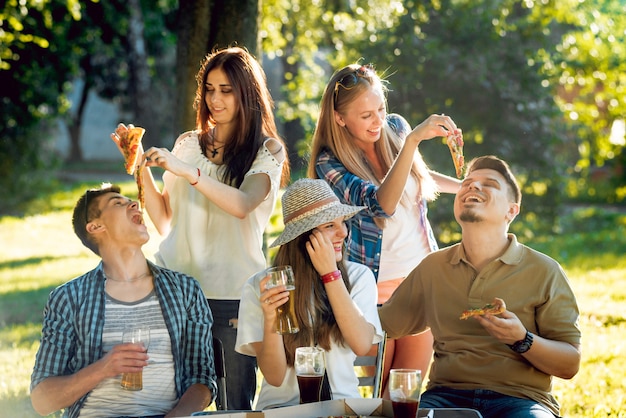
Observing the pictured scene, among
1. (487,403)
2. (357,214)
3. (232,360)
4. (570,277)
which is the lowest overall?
(487,403)

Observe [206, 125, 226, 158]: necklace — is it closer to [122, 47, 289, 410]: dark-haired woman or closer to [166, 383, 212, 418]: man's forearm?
[122, 47, 289, 410]: dark-haired woman

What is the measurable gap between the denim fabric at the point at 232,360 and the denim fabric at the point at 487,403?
964mm

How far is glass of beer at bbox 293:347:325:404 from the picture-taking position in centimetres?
337

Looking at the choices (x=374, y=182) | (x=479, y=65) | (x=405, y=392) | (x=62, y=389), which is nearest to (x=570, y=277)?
(x=479, y=65)

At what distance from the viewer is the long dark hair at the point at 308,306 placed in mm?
3891

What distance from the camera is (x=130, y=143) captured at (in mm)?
4496

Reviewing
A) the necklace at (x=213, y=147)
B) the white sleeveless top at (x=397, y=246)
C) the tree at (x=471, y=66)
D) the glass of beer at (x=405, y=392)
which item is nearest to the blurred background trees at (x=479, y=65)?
the tree at (x=471, y=66)

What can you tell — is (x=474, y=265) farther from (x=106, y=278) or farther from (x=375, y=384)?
(x=106, y=278)

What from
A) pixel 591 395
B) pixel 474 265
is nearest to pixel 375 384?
pixel 474 265

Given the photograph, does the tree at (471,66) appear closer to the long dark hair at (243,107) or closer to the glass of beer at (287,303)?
the long dark hair at (243,107)

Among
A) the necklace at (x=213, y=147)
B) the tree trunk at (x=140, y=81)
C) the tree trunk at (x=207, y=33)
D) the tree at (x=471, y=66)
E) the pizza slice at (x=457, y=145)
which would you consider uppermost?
the tree trunk at (x=140, y=81)

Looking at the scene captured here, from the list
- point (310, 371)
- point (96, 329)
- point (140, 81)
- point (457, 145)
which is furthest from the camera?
point (140, 81)

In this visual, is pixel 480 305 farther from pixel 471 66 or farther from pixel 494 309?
pixel 471 66

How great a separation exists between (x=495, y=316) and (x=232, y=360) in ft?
4.88
